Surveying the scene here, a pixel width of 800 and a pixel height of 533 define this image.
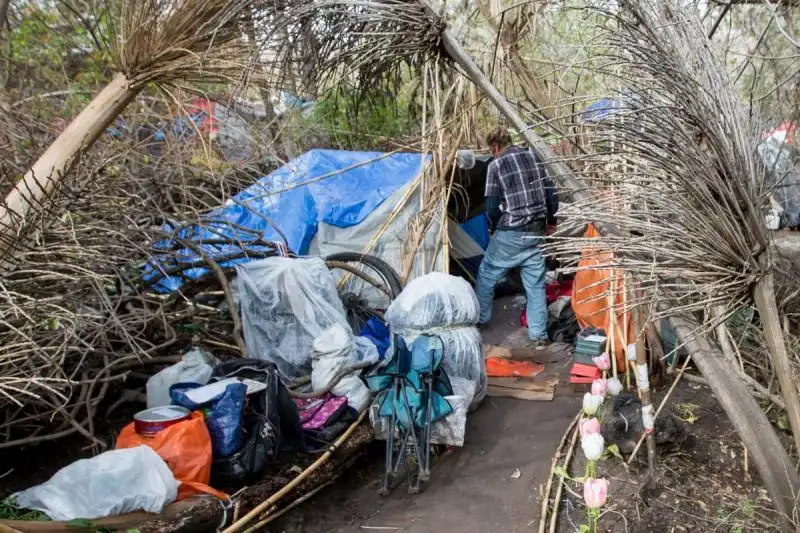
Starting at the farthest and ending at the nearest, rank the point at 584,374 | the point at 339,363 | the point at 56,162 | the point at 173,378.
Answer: the point at 584,374 → the point at 339,363 → the point at 173,378 → the point at 56,162

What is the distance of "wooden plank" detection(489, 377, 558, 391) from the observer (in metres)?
5.57

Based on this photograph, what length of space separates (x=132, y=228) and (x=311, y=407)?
1.60 m

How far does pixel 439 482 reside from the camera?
169 inches

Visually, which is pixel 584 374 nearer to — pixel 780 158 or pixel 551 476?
pixel 551 476

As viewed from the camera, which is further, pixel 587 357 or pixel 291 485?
pixel 587 357

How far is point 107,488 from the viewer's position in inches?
120

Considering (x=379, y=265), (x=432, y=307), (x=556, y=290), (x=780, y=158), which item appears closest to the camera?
(x=780, y=158)

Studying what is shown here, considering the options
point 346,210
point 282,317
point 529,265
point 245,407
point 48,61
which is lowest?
point 245,407

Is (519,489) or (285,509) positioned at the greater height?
(285,509)

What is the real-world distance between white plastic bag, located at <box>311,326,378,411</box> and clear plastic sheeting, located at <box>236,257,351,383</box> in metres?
0.19

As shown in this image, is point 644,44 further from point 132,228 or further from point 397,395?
point 132,228

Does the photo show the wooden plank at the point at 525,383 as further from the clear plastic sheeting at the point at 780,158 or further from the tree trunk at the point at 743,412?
the tree trunk at the point at 743,412

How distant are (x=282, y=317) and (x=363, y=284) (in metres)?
1.65

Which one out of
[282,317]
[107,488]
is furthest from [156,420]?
[282,317]
